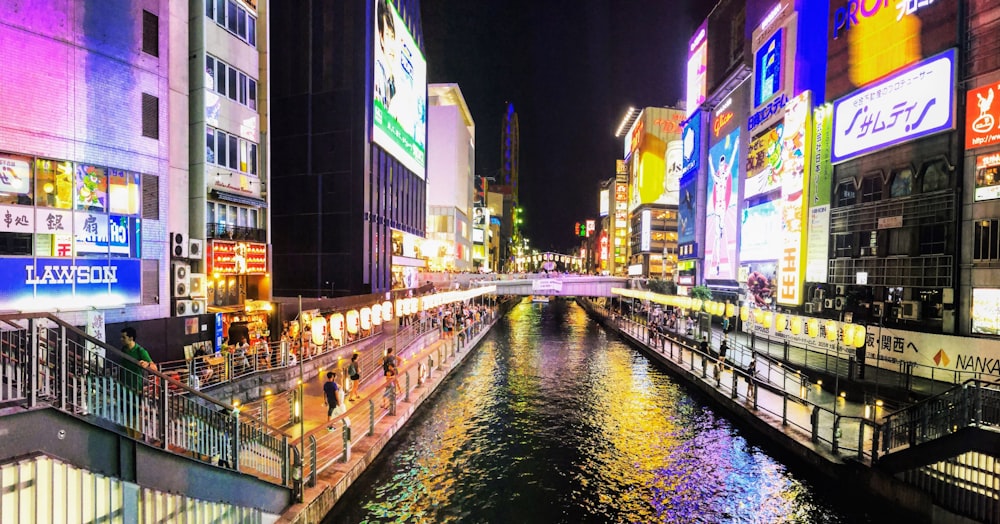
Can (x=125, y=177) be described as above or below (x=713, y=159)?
below

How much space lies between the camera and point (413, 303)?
2695 centimetres

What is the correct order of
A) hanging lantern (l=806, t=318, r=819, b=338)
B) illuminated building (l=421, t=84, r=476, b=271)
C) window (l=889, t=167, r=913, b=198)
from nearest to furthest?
hanging lantern (l=806, t=318, r=819, b=338) < window (l=889, t=167, r=913, b=198) < illuminated building (l=421, t=84, r=476, b=271)

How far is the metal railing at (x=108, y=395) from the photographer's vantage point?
570 centimetres

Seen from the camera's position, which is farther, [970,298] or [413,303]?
[413,303]

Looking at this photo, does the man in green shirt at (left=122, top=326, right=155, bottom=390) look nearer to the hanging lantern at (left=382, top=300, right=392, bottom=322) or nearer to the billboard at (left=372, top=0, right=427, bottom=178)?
the hanging lantern at (left=382, top=300, right=392, bottom=322)

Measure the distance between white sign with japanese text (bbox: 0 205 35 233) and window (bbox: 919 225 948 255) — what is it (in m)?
33.9

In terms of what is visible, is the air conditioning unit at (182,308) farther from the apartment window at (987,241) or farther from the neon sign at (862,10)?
the neon sign at (862,10)

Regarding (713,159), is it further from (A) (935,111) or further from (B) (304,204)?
(B) (304,204)

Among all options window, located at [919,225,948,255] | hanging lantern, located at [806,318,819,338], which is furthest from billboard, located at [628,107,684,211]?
hanging lantern, located at [806,318,819,338]

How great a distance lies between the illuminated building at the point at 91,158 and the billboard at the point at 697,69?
60.0 m

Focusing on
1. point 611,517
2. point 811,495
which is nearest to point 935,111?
point 811,495

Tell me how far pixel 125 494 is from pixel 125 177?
1450 centimetres

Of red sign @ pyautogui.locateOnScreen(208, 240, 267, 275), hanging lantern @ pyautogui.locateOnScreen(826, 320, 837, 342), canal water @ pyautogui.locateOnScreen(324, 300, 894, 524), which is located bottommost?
canal water @ pyautogui.locateOnScreen(324, 300, 894, 524)

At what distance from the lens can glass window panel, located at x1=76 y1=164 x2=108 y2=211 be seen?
1553cm
